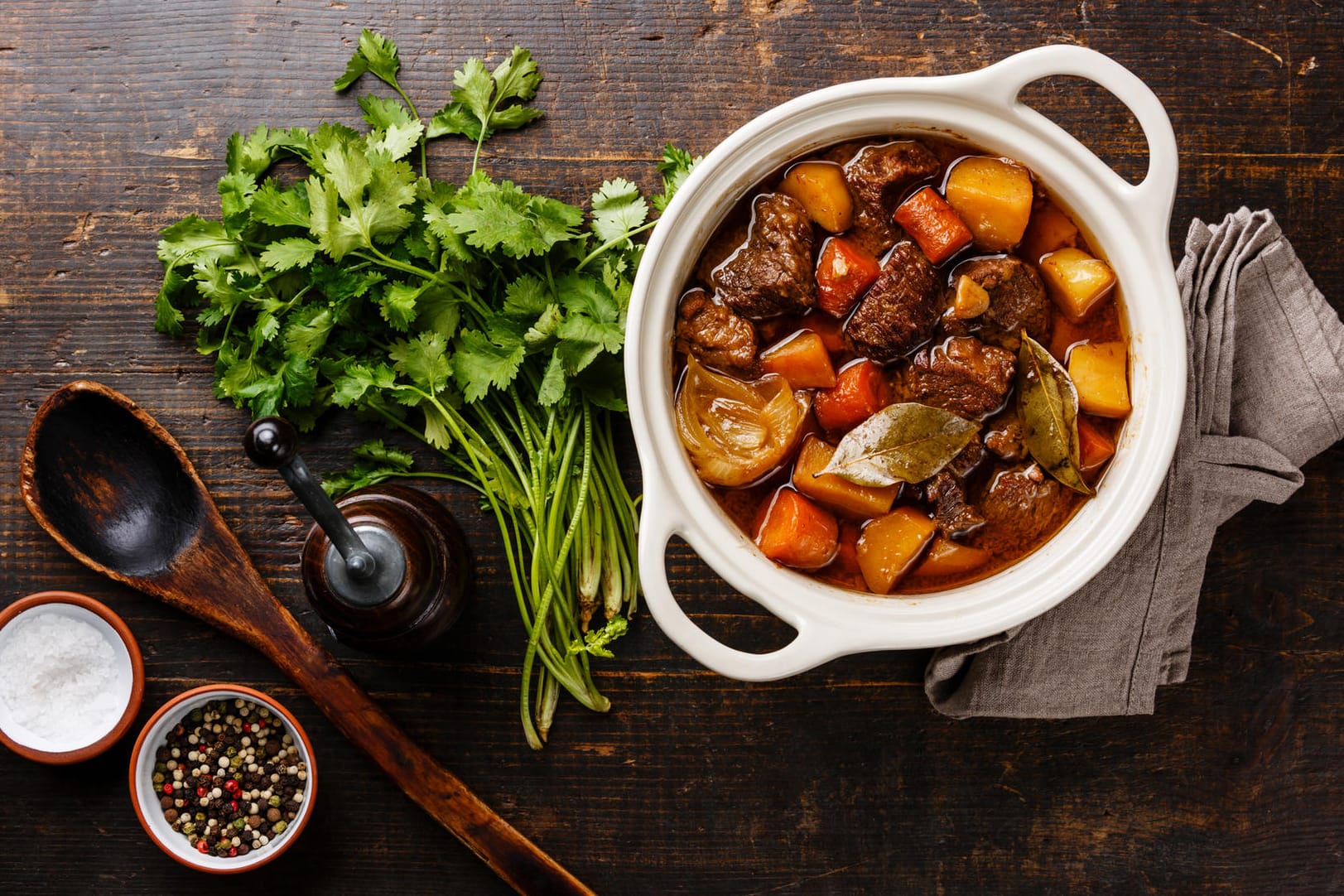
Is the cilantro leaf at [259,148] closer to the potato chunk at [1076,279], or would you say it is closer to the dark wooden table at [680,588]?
the dark wooden table at [680,588]

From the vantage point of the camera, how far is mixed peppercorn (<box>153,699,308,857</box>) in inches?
90.7

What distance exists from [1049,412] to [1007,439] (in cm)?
10

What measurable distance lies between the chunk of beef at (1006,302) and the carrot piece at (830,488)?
1.20 feet

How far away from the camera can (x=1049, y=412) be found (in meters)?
1.85

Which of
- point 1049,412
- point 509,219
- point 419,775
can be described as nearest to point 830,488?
point 1049,412

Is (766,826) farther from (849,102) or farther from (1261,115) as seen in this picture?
(1261,115)

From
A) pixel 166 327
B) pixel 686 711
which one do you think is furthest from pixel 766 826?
pixel 166 327

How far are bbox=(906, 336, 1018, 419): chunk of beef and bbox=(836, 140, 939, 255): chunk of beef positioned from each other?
26 centimetres

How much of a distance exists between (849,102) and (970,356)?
22.2 inches

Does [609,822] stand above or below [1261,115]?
below

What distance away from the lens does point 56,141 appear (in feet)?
7.77

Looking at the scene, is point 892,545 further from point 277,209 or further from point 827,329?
point 277,209

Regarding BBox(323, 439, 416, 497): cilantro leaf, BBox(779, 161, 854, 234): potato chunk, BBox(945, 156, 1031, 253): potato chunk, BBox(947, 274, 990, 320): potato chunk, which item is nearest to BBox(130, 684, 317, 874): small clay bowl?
BBox(323, 439, 416, 497): cilantro leaf

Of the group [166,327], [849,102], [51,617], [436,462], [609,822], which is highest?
[849,102]
